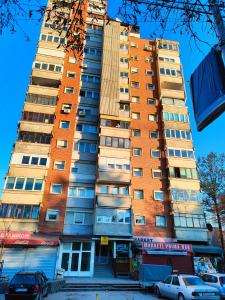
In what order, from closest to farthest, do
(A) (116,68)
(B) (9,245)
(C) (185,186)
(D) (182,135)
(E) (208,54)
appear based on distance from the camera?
(E) (208,54) < (B) (9,245) < (C) (185,186) < (D) (182,135) < (A) (116,68)

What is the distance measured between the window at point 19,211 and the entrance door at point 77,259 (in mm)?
4534

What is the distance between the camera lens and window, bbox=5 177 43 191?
27078mm

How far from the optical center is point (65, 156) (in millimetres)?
30891

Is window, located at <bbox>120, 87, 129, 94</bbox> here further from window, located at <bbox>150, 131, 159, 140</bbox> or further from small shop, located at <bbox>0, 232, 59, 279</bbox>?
small shop, located at <bbox>0, 232, 59, 279</bbox>

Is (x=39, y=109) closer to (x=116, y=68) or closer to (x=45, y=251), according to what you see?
(x=116, y=68)

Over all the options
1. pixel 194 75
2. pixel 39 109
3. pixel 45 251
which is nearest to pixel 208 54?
pixel 194 75

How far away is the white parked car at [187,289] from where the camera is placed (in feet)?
43.4

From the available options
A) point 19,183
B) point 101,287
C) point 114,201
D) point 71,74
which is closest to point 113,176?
point 114,201

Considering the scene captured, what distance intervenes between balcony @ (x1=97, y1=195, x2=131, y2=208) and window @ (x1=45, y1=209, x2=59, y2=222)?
15.0 ft

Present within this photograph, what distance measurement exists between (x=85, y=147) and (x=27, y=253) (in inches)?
533

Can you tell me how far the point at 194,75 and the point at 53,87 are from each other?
1285 inches

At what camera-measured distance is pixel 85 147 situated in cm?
3225

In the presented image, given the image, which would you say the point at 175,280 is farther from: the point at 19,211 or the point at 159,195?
the point at 19,211

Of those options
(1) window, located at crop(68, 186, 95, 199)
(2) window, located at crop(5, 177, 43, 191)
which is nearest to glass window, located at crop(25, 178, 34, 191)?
(2) window, located at crop(5, 177, 43, 191)
